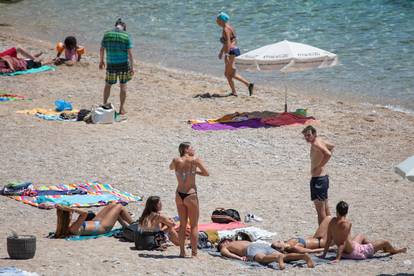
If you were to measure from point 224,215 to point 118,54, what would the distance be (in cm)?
514

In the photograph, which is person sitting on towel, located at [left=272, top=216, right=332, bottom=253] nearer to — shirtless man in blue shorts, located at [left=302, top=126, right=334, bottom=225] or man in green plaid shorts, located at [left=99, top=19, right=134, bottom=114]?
shirtless man in blue shorts, located at [left=302, top=126, right=334, bottom=225]

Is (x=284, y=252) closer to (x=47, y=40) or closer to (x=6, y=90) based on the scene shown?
(x=6, y=90)

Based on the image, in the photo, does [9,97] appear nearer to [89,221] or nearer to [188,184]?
[89,221]

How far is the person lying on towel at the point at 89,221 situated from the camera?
1012 cm

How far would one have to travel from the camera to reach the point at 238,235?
10258 millimetres

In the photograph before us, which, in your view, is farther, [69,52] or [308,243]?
[69,52]

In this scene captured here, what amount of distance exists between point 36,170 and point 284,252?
4.13 meters

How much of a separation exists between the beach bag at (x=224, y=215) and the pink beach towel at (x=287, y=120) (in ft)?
14.6

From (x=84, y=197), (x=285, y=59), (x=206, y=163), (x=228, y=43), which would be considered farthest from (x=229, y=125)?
(x=84, y=197)

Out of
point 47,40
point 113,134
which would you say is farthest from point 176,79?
point 47,40

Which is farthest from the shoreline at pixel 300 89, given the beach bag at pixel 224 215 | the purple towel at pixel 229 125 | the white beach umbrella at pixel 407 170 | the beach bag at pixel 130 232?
the white beach umbrella at pixel 407 170

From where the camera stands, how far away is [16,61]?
61.0 feet

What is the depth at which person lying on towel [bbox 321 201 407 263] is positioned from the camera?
9.64 m

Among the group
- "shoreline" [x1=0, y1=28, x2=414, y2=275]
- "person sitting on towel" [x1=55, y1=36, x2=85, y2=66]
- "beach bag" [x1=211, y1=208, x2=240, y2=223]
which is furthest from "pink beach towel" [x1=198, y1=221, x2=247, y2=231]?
"person sitting on towel" [x1=55, y1=36, x2=85, y2=66]
